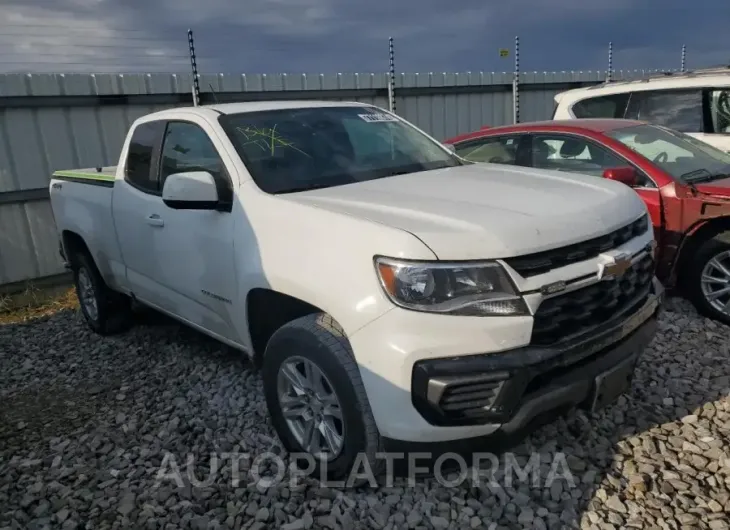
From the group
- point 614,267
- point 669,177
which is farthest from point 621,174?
point 614,267

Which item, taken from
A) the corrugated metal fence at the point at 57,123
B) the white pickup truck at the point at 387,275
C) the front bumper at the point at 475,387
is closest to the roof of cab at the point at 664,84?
the corrugated metal fence at the point at 57,123

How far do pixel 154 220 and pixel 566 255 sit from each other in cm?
249

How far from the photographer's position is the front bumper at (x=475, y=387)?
2188 millimetres

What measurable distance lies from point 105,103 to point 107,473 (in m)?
5.13

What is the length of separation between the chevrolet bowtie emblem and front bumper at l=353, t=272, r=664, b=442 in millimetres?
254

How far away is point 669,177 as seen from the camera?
4.50 metres

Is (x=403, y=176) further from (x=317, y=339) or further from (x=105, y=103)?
(x=105, y=103)

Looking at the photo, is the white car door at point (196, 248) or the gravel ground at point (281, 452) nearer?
the gravel ground at point (281, 452)

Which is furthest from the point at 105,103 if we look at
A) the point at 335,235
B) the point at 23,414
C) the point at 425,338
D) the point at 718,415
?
the point at 718,415

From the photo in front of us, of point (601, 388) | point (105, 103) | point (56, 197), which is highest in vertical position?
point (105, 103)

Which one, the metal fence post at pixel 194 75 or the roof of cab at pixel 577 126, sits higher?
the metal fence post at pixel 194 75

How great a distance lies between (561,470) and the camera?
2.79m

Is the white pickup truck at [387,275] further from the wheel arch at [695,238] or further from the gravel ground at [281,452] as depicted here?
the wheel arch at [695,238]

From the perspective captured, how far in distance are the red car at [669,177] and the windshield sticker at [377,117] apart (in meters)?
1.68
